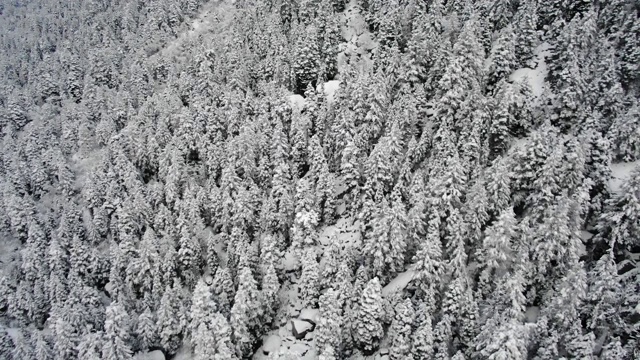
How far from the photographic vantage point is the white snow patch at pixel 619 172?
4794 cm

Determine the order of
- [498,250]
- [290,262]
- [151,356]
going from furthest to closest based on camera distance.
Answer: [290,262] → [151,356] → [498,250]

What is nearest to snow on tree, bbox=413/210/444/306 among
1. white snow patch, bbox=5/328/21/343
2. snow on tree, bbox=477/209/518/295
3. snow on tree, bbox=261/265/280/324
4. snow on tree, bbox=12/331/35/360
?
snow on tree, bbox=477/209/518/295

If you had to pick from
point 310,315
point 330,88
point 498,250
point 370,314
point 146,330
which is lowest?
point 146,330

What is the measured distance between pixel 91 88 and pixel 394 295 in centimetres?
8832

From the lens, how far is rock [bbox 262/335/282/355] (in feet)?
169

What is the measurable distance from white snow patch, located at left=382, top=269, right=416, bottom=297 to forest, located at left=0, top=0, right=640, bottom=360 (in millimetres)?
344

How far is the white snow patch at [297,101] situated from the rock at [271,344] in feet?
115

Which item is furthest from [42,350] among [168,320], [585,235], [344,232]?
[585,235]

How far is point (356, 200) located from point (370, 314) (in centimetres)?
1669

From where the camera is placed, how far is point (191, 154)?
73938mm

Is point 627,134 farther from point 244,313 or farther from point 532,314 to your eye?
point 244,313

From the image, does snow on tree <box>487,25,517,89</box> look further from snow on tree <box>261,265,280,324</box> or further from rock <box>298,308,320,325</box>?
snow on tree <box>261,265,280,324</box>

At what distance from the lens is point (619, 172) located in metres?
49.3

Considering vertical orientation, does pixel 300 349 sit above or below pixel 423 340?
below
